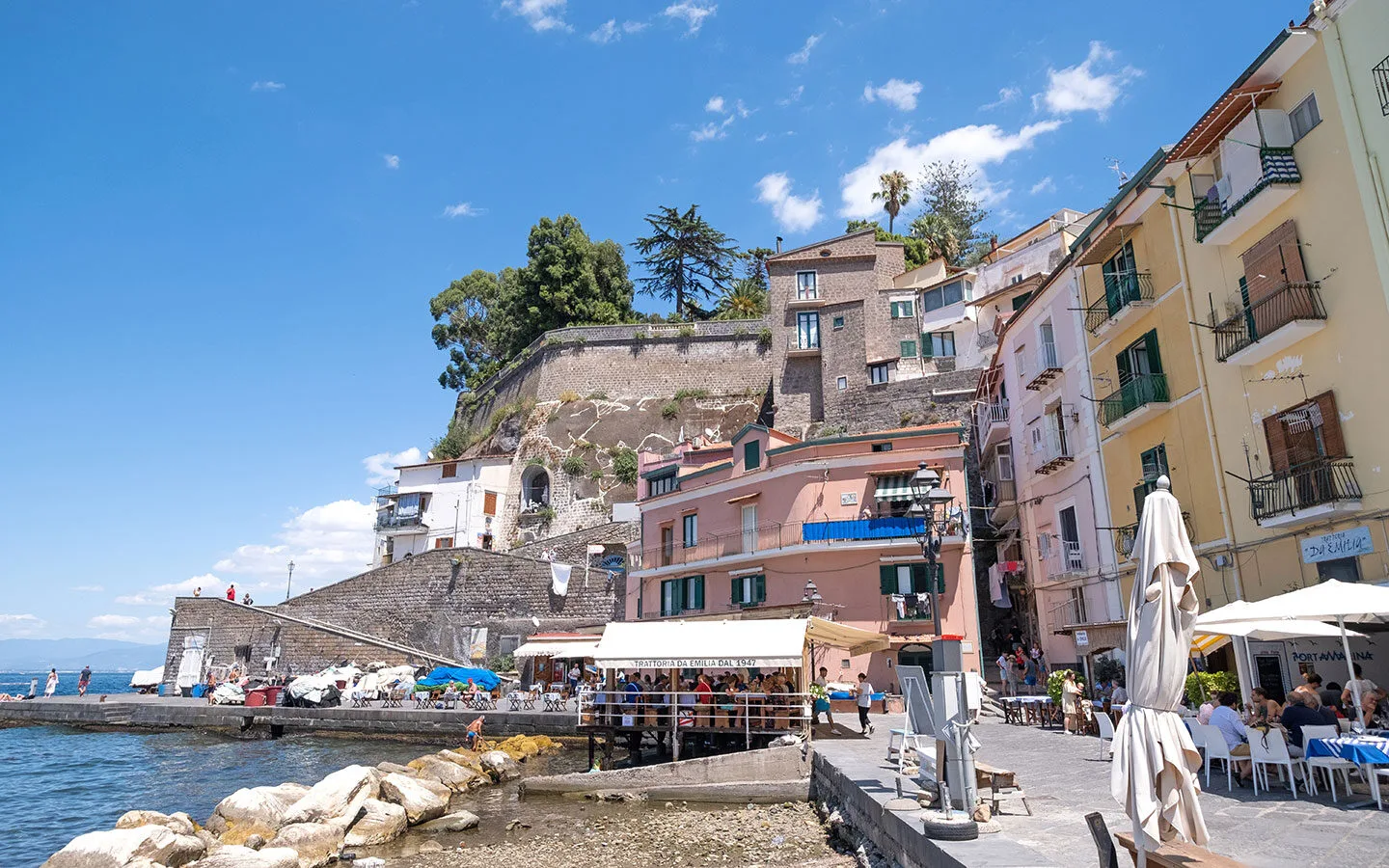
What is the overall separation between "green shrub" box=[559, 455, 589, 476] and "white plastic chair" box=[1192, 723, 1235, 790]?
37.5 m

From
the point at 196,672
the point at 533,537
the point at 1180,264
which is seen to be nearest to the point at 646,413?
the point at 533,537

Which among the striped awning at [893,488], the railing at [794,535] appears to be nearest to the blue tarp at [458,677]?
the railing at [794,535]

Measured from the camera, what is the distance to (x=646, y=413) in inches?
1858

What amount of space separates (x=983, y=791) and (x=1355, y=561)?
330 inches

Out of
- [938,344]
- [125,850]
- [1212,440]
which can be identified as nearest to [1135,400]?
[1212,440]

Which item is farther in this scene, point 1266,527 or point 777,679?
point 777,679

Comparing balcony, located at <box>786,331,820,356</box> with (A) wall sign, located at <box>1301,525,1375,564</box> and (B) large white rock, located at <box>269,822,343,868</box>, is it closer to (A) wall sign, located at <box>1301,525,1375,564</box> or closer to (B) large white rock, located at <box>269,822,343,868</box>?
(A) wall sign, located at <box>1301,525,1375,564</box>

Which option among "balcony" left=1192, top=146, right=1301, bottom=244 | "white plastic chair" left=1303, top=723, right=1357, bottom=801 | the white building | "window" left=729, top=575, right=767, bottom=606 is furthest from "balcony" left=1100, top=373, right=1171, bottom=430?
the white building

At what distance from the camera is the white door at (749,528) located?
26344 mm

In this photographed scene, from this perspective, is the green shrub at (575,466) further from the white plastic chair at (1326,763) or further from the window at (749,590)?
the white plastic chair at (1326,763)

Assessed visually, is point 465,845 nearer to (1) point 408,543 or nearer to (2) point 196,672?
(2) point 196,672

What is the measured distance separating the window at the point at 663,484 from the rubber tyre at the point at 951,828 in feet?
77.5

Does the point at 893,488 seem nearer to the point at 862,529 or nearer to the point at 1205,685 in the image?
the point at 862,529

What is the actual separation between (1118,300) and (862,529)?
29.9ft
